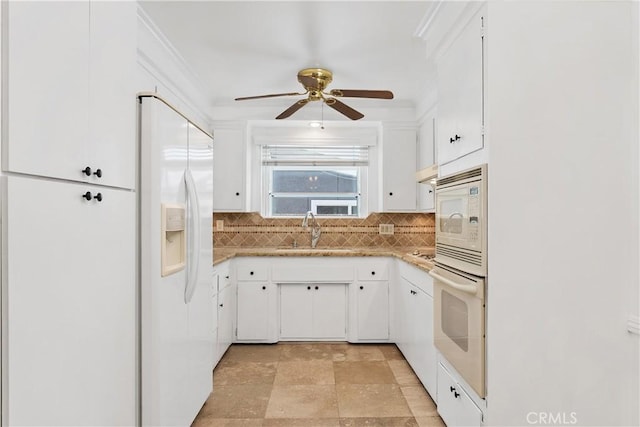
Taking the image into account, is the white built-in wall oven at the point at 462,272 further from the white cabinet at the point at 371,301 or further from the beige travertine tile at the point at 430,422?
the white cabinet at the point at 371,301

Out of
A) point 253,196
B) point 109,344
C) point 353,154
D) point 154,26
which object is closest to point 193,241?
point 109,344

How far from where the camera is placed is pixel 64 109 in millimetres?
1033

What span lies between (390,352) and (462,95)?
243cm

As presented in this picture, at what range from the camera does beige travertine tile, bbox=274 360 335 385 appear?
278 centimetres

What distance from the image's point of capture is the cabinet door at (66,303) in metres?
0.88

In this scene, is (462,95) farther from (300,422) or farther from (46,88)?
(300,422)

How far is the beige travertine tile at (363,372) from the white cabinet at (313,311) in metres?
0.54

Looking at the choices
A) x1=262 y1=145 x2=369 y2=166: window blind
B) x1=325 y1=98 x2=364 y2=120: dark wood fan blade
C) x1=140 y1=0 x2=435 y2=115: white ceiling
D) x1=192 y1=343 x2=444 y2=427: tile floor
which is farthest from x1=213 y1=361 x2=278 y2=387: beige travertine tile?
x1=140 y1=0 x2=435 y2=115: white ceiling

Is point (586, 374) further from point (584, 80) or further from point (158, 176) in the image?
point (158, 176)

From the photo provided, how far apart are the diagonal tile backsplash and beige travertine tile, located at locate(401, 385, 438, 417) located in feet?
6.09

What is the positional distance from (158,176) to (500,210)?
146 cm

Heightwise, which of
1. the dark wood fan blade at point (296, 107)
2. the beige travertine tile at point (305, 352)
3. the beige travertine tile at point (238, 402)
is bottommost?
the beige travertine tile at point (305, 352)

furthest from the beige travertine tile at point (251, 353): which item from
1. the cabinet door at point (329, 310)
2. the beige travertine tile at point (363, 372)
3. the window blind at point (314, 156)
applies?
the window blind at point (314, 156)

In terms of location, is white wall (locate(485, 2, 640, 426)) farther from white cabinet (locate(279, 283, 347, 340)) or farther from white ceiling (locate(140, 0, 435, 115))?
white cabinet (locate(279, 283, 347, 340))
